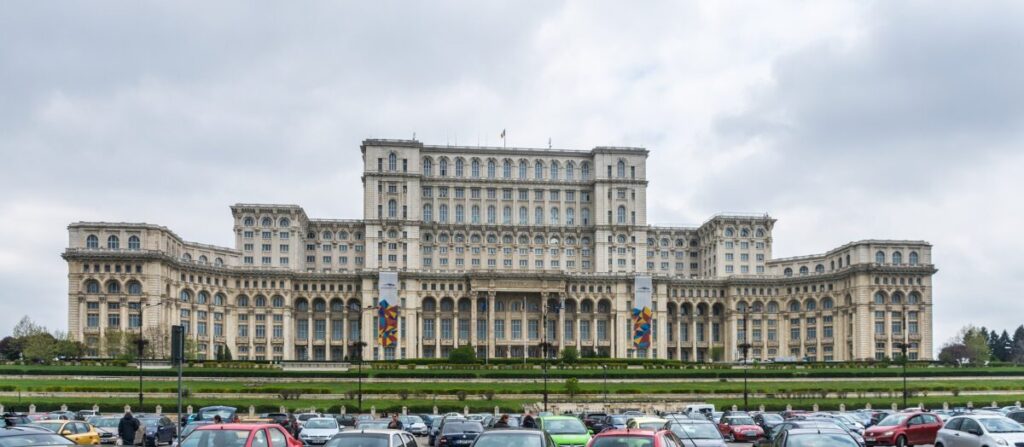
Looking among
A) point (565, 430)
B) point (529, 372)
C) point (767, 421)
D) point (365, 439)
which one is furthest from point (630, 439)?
point (529, 372)

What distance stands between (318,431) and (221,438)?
22.7 m

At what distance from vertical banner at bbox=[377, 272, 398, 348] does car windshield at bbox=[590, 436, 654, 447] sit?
11935 centimetres

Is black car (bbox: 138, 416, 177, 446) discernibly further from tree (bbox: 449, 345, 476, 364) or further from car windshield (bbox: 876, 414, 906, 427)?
tree (bbox: 449, 345, 476, 364)

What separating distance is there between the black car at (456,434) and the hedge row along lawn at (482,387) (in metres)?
47.7

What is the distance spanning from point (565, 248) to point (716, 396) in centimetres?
7287

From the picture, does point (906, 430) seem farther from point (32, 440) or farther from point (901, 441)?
point (32, 440)

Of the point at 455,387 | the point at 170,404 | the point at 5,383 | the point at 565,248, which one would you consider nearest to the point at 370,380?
the point at 455,387

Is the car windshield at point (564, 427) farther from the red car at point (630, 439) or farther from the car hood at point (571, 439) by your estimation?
the red car at point (630, 439)

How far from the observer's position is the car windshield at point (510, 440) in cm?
2477

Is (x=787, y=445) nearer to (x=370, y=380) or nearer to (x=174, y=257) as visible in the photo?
(x=370, y=380)

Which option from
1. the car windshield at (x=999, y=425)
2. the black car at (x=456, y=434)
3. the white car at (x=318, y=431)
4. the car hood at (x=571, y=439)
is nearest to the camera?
the car windshield at (x=999, y=425)

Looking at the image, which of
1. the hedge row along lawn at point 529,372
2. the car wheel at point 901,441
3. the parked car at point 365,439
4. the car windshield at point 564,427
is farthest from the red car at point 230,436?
the hedge row along lawn at point 529,372

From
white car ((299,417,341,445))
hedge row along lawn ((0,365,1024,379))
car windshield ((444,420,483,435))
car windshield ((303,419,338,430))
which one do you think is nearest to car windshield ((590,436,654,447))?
car windshield ((444,420,483,435))

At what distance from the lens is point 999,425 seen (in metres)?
34.5
